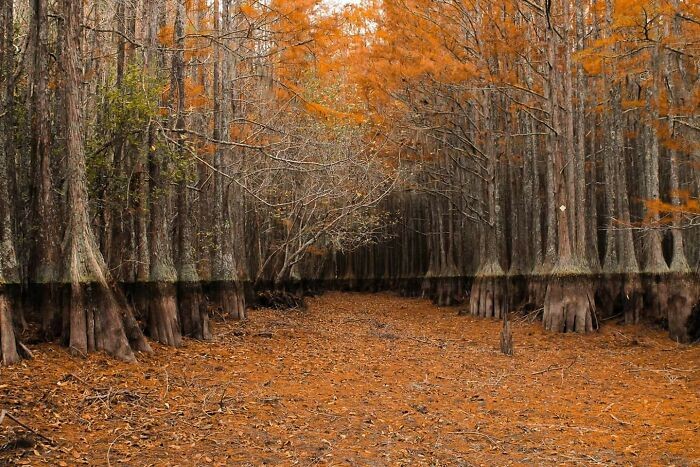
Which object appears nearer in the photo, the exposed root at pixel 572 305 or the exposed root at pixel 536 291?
the exposed root at pixel 572 305

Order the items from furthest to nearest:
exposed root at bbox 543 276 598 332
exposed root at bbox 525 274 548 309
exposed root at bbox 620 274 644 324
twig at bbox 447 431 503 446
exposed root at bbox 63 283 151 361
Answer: exposed root at bbox 525 274 548 309 < exposed root at bbox 620 274 644 324 < exposed root at bbox 543 276 598 332 < exposed root at bbox 63 283 151 361 < twig at bbox 447 431 503 446

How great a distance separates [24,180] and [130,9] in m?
3.52

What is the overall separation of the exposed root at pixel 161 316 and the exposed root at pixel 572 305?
27.8ft

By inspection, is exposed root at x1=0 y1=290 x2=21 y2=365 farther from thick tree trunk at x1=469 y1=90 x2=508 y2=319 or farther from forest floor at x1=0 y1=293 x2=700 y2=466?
thick tree trunk at x1=469 y1=90 x2=508 y2=319

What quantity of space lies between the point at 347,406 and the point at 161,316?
143 inches

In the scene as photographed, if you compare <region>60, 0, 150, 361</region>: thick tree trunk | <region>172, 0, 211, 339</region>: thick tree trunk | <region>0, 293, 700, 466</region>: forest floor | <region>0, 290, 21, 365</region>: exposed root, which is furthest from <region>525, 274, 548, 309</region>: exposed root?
<region>0, 290, 21, 365</region>: exposed root

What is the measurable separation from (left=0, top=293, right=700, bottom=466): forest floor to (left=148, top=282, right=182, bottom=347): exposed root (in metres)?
0.28

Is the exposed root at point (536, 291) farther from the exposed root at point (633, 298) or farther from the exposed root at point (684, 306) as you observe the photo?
the exposed root at point (684, 306)

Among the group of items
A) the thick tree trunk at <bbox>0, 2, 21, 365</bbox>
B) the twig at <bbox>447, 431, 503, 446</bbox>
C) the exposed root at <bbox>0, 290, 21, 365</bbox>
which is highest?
the thick tree trunk at <bbox>0, 2, 21, 365</bbox>

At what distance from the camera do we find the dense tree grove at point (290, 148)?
7.85 metres

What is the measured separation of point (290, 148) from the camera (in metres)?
11.8

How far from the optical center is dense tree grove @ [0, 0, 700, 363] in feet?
25.7

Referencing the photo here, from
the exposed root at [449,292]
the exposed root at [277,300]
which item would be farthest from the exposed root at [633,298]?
the exposed root at [277,300]

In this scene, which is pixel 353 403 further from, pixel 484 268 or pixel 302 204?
pixel 484 268
